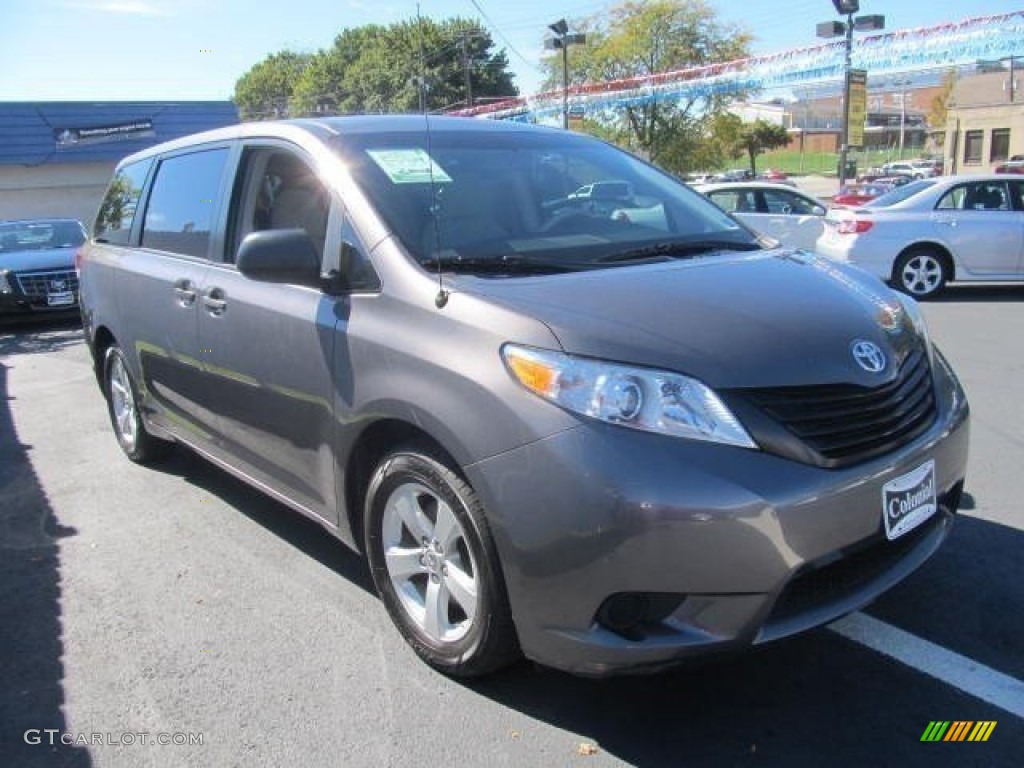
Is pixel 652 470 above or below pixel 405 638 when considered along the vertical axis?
above

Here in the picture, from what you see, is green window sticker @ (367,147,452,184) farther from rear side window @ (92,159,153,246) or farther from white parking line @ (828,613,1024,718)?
rear side window @ (92,159,153,246)

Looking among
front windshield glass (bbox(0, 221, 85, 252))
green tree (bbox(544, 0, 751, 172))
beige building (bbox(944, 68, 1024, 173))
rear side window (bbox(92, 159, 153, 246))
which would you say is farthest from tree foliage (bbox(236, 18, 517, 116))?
rear side window (bbox(92, 159, 153, 246))

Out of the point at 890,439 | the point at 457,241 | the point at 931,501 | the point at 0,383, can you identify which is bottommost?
the point at 0,383

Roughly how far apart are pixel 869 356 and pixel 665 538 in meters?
0.93

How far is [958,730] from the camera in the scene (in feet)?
8.45

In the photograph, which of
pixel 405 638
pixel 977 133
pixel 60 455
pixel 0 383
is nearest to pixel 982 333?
pixel 405 638

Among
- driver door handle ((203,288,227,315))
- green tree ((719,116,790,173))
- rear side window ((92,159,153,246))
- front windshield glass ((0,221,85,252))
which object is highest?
green tree ((719,116,790,173))

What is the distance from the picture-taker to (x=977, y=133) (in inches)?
2068

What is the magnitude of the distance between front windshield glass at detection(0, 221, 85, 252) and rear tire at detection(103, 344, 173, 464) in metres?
8.37

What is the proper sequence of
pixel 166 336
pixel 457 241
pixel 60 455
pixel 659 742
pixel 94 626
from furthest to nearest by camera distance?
1. pixel 60 455
2. pixel 166 336
3. pixel 94 626
4. pixel 457 241
5. pixel 659 742

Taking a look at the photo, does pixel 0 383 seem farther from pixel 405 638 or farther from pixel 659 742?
pixel 659 742

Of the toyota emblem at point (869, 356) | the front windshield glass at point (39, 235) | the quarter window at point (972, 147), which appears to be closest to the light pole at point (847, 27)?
the front windshield glass at point (39, 235)

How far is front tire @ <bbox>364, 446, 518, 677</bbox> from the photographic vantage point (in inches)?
104

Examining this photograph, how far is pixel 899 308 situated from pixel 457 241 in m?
1.58
